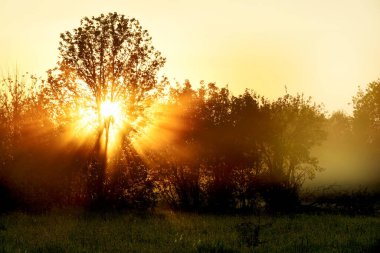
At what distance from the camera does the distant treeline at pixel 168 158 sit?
3011 centimetres

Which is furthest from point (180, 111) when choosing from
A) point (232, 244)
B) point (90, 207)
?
point (232, 244)

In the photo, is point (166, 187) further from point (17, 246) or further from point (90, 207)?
point (17, 246)

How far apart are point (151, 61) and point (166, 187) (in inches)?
362

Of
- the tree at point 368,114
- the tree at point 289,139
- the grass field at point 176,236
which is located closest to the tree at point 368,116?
the tree at point 368,114

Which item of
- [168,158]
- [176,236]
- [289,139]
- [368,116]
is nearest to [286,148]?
[289,139]

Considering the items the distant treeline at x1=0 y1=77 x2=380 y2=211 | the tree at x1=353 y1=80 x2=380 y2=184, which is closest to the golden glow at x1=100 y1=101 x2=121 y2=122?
the distant treeline at x1=0 y1=77 x2=380 y2=211

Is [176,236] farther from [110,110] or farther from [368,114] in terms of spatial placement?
[368,114]

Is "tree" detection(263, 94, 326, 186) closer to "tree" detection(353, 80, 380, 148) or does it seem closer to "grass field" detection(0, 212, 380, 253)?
"grass field" detection(0, 212, 380, 253)

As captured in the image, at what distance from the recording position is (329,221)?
25.3 m

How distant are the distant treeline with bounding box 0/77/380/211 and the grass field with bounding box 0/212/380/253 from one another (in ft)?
16.6

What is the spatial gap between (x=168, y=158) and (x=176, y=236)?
14.9 meters

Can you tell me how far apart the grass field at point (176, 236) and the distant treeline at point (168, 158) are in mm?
5075

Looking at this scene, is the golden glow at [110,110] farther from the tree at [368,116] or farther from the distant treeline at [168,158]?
the tree at [368,116]

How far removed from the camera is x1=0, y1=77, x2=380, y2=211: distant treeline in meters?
30.1
